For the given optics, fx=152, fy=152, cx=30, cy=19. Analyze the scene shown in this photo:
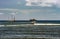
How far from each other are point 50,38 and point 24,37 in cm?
58

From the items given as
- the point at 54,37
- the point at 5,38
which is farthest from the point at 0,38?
the point at 54,37

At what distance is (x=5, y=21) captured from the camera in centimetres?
573

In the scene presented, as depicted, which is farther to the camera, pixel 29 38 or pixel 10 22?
pixel 10 22

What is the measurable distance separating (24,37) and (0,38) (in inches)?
21.0

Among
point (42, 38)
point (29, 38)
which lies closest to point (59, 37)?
point (42, 38)

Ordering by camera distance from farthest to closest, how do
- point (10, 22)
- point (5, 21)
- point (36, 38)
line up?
1. point (5, 21)
2. point (10, 22)
3. point (36, 38)

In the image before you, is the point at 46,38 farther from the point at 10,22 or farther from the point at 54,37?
the point at 10,22

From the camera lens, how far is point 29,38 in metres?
3.32

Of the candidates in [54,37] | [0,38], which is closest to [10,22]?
[0,38]

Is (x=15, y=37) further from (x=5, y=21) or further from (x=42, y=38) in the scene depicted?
(x=5, y=21)

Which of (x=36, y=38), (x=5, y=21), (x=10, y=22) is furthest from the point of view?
(x=5, y=21)

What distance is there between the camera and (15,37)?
3.37 metres

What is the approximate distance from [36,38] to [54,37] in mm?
422

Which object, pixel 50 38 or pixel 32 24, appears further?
pixel 32 24
